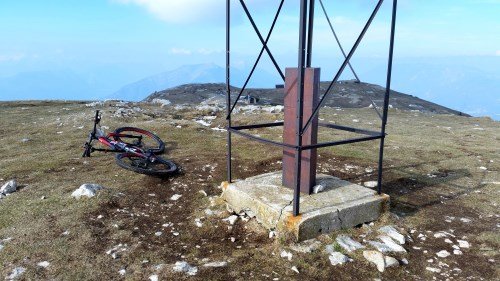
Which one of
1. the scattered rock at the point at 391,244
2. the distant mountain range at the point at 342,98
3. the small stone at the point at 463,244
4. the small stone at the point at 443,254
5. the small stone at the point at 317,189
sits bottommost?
the distant mountain range at the point at 342,98

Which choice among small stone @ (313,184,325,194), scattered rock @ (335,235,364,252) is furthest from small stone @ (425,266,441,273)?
small stone @ (313,184,325,194)

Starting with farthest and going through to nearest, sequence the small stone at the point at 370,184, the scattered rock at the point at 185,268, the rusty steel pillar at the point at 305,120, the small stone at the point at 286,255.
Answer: the small stone at the point at 370,184 < the rusty steel pillar at the point at 305,120 < the small stone at the point at 286,255 < the scattered rock at the point at 185,268

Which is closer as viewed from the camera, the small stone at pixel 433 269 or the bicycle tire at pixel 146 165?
the small stone at pixel 433 269

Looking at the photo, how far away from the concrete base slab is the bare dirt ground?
0.64 feet

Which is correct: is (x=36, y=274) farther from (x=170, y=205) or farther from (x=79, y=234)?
(x=170, y=205)

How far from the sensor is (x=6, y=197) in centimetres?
711

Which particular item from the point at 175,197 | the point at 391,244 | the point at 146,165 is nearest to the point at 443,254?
the point at 391,244

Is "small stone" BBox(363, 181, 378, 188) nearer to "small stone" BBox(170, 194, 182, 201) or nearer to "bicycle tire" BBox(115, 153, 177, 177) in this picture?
"small stone" BBox(170, 194, 182, 201)

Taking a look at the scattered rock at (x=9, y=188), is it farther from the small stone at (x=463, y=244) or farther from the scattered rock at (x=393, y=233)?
the small stone at (x=463, y=244)

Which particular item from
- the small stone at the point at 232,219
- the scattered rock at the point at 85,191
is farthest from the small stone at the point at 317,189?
the scattered rock at the point at 85,191

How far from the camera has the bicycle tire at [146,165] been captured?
27.1 ft

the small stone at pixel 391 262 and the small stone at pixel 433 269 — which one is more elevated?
the small stone at pixel 391 262

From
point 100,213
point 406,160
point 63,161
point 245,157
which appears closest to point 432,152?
point 406,160

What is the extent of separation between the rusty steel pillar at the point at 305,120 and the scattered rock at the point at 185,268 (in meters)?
2.52
